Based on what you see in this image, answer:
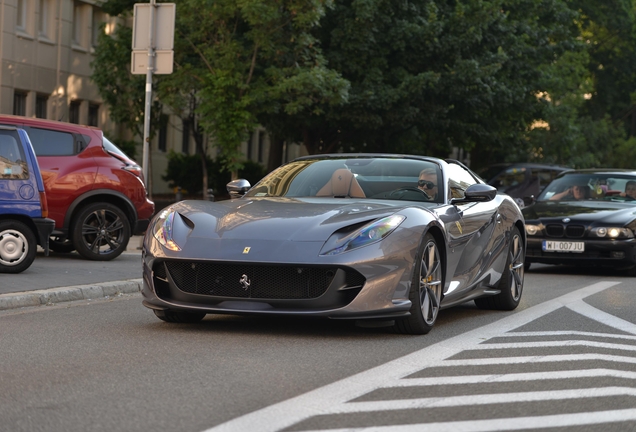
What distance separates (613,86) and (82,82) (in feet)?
99.6

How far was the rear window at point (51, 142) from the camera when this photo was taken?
14.7 meters

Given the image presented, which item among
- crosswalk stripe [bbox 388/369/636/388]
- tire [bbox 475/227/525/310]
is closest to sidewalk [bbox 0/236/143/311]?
tire [bbox 475/227/525/310]

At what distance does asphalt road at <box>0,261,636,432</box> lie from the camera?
5.04 meters

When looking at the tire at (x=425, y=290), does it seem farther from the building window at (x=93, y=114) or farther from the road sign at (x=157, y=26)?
the building window at (x=93, y=114)

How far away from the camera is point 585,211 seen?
52.4ft

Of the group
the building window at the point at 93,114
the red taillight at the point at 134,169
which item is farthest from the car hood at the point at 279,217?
the building window at the point at 93,114

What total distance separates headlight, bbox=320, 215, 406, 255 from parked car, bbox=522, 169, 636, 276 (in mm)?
8216

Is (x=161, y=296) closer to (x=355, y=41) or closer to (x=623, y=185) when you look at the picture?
(x=623, y=185)

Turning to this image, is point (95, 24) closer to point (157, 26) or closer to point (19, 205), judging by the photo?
point (157, 26)

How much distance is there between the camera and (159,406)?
17.1 ft

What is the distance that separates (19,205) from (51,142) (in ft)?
9.48

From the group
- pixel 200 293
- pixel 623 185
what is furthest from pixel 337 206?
pixel 623 185

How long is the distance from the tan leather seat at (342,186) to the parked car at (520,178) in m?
23.2

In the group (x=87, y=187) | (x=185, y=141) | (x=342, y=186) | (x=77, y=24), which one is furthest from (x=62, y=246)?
(x=185, y=141)
